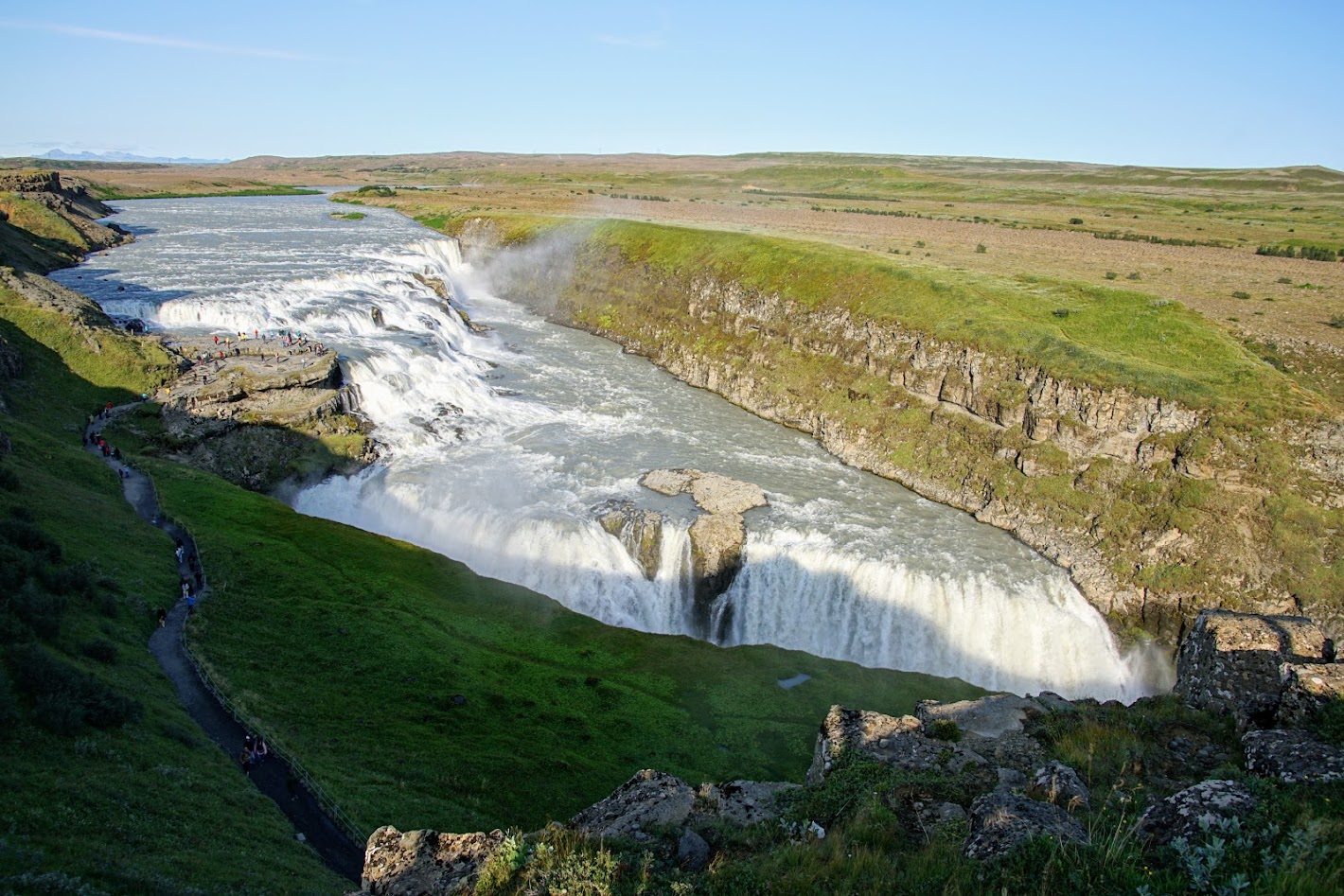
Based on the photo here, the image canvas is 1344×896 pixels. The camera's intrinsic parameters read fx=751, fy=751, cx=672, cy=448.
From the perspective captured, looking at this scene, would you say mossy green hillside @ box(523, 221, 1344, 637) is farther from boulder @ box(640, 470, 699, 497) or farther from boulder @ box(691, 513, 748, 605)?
boulder @ box(691, 513, 748, 605)

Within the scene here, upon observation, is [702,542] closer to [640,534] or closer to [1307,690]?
[640,534]

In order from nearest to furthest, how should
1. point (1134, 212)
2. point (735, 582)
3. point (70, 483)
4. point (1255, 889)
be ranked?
point (1255, 889) → point (70, 483) → point (735, 582) → point (1134, 212)

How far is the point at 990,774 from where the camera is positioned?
14.8 metres

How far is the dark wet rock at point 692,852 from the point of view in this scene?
10781mm

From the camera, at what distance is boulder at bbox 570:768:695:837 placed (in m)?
12.3

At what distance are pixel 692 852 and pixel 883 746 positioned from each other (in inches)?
290

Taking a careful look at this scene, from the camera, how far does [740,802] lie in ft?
45.5

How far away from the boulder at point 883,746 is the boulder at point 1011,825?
14.4 ft

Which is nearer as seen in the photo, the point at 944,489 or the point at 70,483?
the point at 70,483

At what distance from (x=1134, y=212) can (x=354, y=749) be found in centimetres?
13171

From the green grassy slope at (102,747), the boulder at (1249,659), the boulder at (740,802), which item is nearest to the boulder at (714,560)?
the green grassy slope at (102,747)

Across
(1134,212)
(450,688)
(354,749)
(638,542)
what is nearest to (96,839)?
(354,749)

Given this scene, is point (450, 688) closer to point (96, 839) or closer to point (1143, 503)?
point (96, 839)

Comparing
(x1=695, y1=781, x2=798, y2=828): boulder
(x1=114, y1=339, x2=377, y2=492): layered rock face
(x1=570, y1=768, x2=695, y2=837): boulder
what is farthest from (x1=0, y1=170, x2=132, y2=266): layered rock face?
(x1=695, y1=781, x2=798, y2=828): boulder
